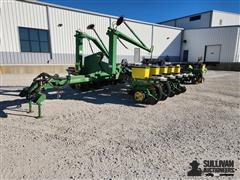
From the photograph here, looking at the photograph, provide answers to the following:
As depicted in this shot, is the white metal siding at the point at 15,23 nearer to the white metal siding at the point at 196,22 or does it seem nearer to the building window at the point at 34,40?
the building window at the point at 34,40

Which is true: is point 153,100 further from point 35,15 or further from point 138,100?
point 35,15

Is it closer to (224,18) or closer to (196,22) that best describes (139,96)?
(196,22)

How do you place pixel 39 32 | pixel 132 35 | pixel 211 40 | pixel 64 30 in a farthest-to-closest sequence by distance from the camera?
pixel 211 40 → pixel 132 35 → pixel 64 30 → pixel 39 32

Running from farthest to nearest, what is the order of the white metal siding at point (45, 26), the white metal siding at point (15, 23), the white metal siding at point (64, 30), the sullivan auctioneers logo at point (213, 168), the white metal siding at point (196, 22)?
the white metal siding at point (196, 22)
the white metal siding at point (64, 30)
the white metal siding at point (45, 26)
the white metal siding at point (15, 23)
the sullivan auctioneers logo at point (213, 168)

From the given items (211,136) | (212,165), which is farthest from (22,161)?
(211,136)

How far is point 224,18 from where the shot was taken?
26141mm

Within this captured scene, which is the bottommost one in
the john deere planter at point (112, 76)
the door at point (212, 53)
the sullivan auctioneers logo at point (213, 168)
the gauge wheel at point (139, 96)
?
the sullivan auctioneers logo at point (213, 168)

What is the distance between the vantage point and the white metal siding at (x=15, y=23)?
1149 centimetres

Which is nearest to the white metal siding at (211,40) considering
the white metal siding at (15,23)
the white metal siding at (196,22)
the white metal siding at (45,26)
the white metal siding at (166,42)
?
the white metal siding at (166,42)

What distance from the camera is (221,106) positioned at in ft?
17.3

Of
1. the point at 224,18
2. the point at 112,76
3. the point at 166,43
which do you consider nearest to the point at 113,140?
the point at 112,76

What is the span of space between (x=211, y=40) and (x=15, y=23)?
68.4 ft

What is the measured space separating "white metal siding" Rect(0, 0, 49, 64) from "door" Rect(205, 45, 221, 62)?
19161mm

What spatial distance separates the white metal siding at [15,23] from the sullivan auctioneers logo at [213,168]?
44.1 ft
